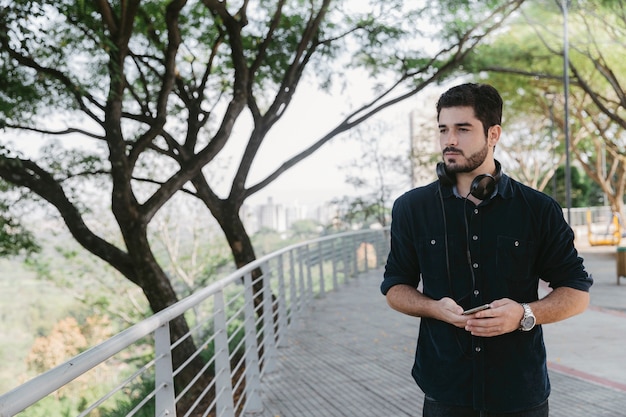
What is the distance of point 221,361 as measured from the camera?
554 cm

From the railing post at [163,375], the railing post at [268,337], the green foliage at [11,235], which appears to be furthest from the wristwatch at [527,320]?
the green foliage at [11,235]

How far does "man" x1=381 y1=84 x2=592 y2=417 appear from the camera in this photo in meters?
2.27

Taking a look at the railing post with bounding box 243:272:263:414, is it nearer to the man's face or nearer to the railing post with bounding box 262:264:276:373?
the railing post with bounding box 262:264:276:373

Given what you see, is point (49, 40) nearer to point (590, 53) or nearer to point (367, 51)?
point (367, 51)

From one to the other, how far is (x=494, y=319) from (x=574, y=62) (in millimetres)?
27629

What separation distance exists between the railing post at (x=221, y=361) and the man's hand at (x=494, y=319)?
352 cm

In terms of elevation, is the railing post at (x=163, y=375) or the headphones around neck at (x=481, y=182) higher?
the headphones around neck at (x=481, y=182)

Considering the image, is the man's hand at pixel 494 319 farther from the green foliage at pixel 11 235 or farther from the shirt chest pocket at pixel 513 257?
the green foliage at pixel 11 235

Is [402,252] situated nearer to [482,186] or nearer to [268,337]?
[482,186]

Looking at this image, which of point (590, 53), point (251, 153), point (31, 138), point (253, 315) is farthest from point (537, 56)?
point (253, 315)

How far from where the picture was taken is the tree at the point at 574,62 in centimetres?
2205

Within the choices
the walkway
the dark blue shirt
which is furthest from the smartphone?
the walkway

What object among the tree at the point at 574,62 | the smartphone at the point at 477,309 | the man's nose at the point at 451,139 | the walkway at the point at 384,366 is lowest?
the walkway at the point at 384,366

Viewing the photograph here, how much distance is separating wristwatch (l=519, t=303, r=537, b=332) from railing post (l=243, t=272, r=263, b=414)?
182 inches
